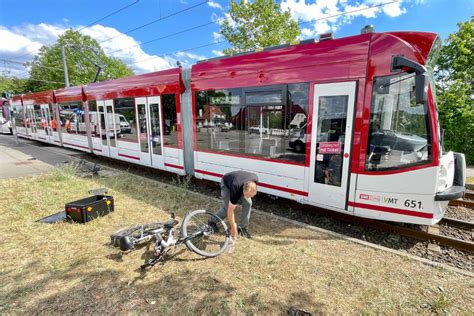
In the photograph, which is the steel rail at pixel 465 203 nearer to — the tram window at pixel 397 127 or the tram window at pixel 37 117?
the tram window at pixel 397 127

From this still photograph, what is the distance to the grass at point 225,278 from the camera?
2.79m

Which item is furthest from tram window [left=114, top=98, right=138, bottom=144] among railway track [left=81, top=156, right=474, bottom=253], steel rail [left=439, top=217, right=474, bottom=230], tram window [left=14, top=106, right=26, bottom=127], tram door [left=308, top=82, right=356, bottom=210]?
tram window [left=14, top=106, right=26, bottom=127]

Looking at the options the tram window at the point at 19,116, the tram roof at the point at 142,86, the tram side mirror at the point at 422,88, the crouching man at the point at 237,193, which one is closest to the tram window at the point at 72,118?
the tram roof at the point at 142,86

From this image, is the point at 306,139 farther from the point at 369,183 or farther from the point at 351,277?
the point at 351,277

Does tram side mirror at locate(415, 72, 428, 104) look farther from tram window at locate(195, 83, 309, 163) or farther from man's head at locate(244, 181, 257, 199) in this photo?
man's head at locate(244, 181, 257, 199)

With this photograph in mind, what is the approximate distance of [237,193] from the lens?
388 centimetres

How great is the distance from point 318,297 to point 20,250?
446 cm

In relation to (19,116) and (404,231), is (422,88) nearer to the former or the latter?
(404,231)

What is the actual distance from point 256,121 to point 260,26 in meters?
14.3

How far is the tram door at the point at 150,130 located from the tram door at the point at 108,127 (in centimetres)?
174

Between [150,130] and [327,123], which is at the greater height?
[327,123]

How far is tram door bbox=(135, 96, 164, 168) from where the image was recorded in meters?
7.60

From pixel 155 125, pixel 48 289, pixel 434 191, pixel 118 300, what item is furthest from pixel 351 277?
pixel 155 125

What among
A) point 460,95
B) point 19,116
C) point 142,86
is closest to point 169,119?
point 142,86
